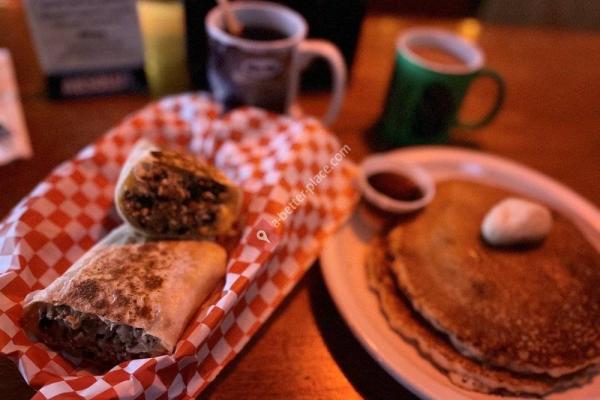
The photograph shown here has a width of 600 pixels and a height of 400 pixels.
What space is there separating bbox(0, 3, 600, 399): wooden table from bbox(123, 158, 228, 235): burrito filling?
27 cm

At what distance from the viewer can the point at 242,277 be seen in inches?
31.1

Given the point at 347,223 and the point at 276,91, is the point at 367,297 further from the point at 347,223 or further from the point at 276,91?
the point at 276,91

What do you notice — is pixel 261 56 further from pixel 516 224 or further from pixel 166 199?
pixel 516 224

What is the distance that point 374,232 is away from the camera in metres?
1.11

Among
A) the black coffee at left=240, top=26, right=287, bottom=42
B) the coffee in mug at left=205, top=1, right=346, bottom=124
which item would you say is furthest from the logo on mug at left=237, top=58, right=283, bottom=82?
the black coffee at left=240, top=26, right=287, bottom=42

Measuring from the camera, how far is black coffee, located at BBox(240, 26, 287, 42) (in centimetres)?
115

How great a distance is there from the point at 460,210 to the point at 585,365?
0.41 m

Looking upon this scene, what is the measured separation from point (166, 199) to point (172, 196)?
1 cm

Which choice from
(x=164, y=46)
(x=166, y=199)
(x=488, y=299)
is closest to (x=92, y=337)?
(x=166, y=199)

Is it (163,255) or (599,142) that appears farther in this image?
(599,142)

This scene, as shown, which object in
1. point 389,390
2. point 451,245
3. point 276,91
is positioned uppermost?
point 276,91

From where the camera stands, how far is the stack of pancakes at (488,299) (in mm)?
827

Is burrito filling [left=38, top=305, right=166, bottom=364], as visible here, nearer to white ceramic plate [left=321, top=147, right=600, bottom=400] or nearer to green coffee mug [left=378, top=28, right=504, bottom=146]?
white ceramic plate [left=321, top=147, right=600, bottom=400]

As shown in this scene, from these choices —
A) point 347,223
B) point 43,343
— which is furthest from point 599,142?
point 43,343
